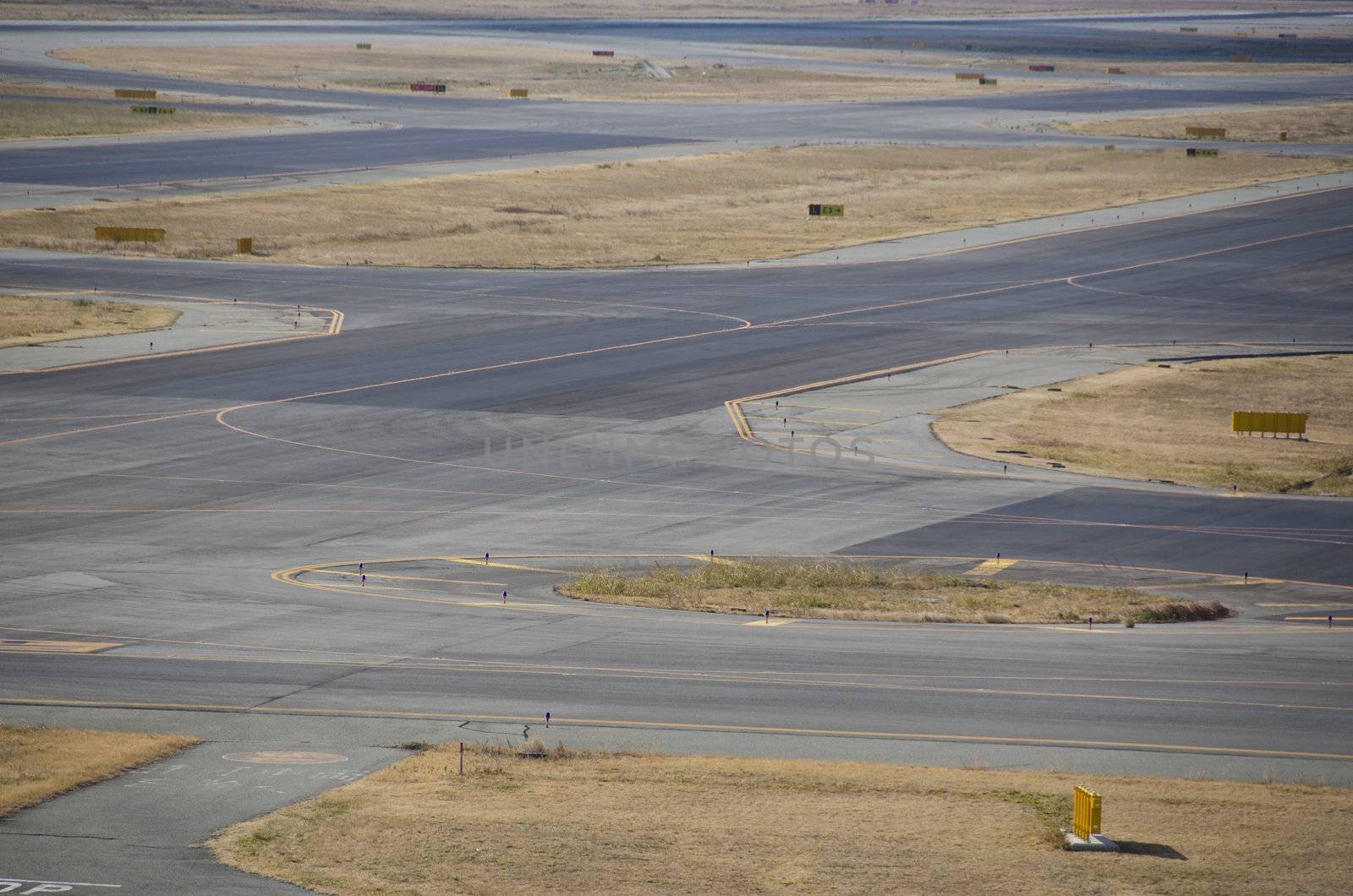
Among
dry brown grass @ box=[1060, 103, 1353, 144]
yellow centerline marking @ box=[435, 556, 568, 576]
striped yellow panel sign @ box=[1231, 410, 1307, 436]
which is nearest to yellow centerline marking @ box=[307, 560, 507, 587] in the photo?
yellow centerline marking @ box=[435, 556, 568, 576]

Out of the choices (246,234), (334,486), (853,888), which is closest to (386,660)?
(853,888)

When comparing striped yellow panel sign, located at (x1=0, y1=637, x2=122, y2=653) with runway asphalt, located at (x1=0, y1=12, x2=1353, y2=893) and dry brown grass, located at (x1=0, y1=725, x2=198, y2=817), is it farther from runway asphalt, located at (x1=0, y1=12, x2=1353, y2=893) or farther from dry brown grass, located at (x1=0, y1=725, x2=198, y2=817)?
dry brown grass, located at (x1=0, y1=725, x2=198, y2=817)

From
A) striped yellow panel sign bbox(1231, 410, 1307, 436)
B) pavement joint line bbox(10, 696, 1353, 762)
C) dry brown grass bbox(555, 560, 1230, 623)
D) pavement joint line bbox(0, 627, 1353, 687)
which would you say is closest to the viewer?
pavement joint line bbox(10, 696, 1353, 762)

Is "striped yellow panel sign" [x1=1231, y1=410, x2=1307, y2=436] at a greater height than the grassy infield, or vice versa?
the grassy infield

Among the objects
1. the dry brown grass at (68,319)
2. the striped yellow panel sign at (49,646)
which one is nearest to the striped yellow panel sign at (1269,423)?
the striped yellow panel sign at (49,646)

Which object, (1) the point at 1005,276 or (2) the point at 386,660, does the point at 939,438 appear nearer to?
(2) the point at 386,660

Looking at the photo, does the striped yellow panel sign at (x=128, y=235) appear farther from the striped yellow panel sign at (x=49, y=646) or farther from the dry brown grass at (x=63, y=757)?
the dry brown grass at (x=63, y=757)
